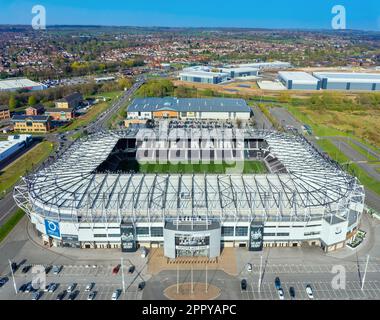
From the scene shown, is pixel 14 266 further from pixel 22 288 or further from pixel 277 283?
pixel 277 283

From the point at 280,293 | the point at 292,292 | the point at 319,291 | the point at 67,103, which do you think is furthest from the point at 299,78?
the point at 280,293

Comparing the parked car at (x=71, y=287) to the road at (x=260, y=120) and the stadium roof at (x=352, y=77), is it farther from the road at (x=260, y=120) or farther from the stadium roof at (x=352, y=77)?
the stadium roof at (x=352, y=77)

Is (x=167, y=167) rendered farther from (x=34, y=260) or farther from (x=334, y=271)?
(x=334, y=271)

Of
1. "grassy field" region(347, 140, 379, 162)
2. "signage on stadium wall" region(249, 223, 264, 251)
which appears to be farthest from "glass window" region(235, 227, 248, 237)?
"grassy field" region(347, 140, 379, 162)

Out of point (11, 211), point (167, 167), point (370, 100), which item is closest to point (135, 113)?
point (167, 167)

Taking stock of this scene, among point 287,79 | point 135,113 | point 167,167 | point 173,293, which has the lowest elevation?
point 173,293

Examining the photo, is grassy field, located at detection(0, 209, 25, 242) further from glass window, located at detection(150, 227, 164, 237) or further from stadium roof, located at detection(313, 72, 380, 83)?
stadium roof, located at detection(313, 72, 380, 83)

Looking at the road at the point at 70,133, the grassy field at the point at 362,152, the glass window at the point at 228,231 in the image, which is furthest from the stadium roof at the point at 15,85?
the glass window at the point at 228,231
